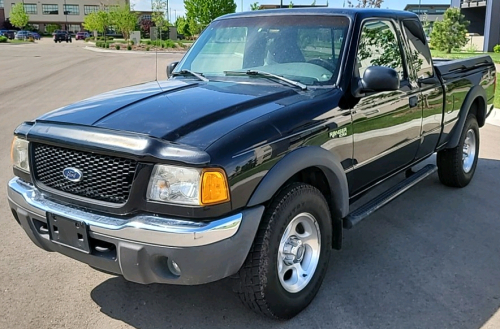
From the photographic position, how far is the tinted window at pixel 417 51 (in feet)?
14.8

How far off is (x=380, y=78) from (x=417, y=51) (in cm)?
139

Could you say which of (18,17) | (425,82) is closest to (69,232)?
(425,82)

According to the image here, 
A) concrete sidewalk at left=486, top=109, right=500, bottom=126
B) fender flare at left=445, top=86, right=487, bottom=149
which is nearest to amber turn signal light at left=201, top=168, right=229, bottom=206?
fender flare at left=445, top=86, right=487, bottom=149

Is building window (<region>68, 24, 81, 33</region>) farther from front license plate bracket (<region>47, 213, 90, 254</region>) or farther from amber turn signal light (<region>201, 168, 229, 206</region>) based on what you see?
amber turn signal light (<region>201, 168, 229, 206</region>)

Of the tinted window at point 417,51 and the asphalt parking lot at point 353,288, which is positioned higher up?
the tinted window at point 417,51

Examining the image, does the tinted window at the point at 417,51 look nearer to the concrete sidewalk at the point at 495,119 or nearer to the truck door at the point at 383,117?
the truck door at the point at 383,117

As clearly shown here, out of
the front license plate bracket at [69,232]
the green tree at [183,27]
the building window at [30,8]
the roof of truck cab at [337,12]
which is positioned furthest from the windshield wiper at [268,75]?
the building window at [30,8]

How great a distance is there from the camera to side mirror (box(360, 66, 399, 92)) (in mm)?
3473

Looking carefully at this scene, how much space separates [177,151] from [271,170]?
0.57 metres

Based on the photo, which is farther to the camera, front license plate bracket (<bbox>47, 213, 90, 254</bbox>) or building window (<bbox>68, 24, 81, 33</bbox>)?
building window (<bbox>68, 24, 81, 33</bbox>)

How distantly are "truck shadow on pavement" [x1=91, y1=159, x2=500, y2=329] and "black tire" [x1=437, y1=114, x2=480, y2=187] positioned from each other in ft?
2.95

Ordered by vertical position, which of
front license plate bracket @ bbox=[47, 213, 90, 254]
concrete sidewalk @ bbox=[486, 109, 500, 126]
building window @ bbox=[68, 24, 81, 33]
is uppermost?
building window @ bbox=[68, 24, 81, 33]

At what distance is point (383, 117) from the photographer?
3.88 m

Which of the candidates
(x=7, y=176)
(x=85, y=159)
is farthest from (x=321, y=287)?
(x=7, y=176)
